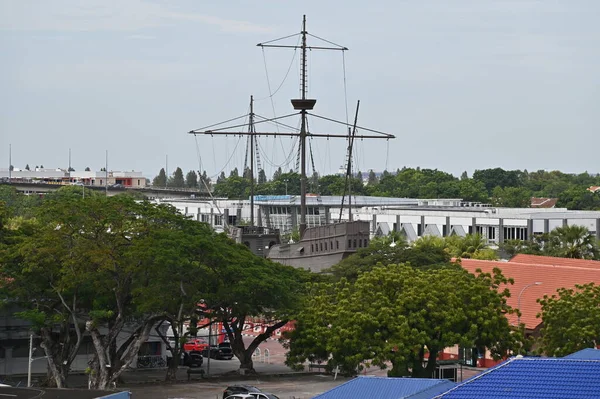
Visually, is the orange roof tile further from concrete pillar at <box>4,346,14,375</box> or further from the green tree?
concrete pillar at <box>4,346,14,375</box>

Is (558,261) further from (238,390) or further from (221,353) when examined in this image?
(238,390)

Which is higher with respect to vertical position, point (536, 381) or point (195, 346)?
point (536, 381)

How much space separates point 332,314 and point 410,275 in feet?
12.7

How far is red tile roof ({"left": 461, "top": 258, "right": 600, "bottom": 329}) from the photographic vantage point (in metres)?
57.2

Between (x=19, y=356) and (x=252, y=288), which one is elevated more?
(x=252, y=288)

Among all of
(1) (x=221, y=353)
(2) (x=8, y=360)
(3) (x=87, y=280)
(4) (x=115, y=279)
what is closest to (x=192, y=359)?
(1) (x=221, y=353)

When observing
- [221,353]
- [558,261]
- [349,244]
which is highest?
[349,244]

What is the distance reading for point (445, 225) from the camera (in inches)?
A: 4582

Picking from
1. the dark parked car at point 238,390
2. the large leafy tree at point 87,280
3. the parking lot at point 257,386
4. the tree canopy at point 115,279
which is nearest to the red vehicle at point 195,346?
the parking lot at point 257,386

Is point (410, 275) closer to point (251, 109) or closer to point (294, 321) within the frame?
point (294, 321)

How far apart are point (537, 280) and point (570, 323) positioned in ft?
44.9

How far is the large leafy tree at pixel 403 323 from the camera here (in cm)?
4591

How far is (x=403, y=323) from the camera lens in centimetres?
4562

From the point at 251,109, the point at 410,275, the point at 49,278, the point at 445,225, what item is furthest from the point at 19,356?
the point at 445,225
